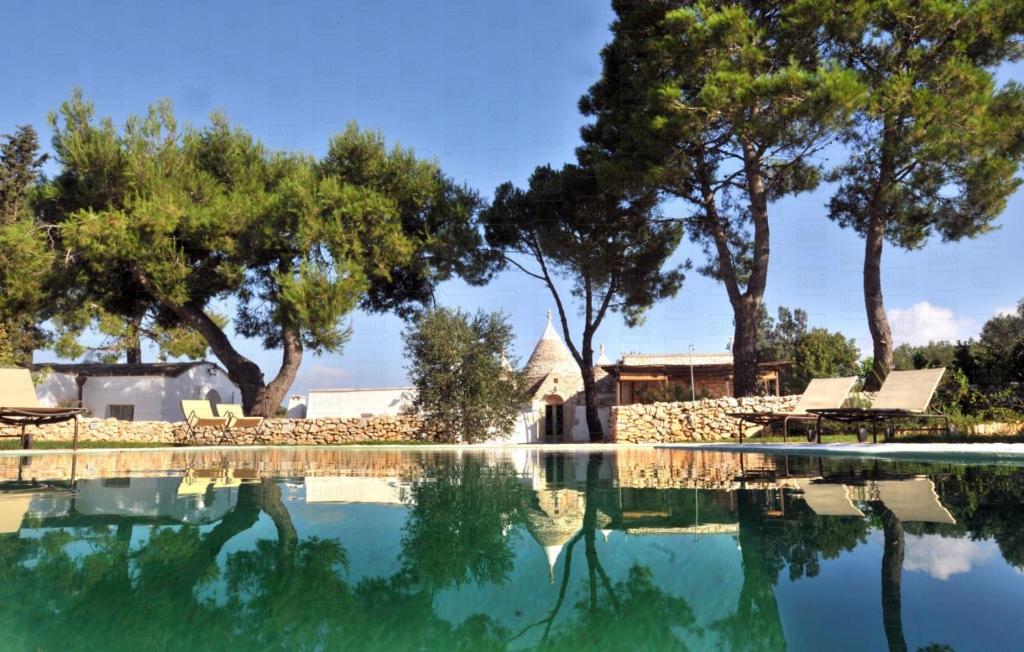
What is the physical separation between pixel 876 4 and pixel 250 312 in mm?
18204

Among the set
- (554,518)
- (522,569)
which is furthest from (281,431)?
(522,569)

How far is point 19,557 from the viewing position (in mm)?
3006

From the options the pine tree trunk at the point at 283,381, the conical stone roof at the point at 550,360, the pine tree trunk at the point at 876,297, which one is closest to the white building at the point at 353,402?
the conical stone roof at the point at 550,360

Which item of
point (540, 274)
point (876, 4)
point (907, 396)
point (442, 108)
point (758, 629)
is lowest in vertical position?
point (758, 629)

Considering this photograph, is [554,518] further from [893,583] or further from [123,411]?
[123,411]

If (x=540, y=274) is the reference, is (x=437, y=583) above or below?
below

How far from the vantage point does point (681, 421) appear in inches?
681

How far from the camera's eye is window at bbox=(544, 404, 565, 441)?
88.3ft

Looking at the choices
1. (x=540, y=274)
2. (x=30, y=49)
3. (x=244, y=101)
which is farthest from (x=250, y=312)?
(x=30, y=49)

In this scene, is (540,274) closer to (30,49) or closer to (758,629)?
(30,49)

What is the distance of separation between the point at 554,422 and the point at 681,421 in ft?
33.8

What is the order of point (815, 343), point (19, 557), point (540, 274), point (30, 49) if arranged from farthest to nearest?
1. point (815, 343)
2. point (540, 274)
3. point (30, 49)
4. point (19, 557)

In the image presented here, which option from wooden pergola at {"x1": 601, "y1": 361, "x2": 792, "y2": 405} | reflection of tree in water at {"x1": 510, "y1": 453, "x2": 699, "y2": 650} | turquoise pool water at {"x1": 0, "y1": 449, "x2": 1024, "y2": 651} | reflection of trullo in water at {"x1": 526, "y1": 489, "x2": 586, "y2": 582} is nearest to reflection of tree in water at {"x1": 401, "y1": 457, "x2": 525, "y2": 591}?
turquoise pool water at {"x1": 0, "y1": 449, "x2": 1024, "y2": 651}

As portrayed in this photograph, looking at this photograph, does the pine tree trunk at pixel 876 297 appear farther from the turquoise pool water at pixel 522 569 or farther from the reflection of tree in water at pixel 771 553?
the reflection of tree in water at pixel 771 553
